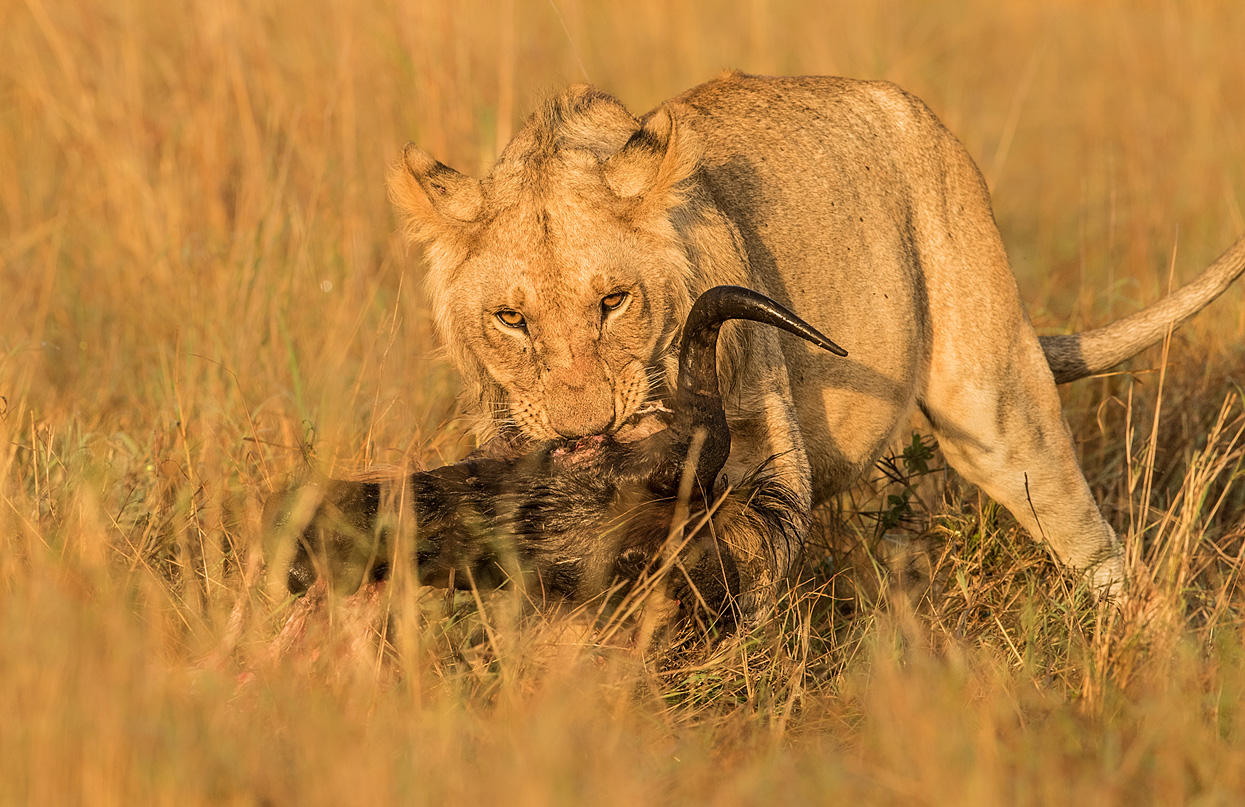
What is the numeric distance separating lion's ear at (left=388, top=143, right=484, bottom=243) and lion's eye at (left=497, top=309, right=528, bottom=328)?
26cm

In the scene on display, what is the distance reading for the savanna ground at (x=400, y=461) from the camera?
231cm

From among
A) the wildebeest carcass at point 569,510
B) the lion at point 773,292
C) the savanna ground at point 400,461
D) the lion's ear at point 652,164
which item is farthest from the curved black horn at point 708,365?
the savanna ground at point 400,461

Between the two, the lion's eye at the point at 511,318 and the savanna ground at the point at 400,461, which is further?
the lion's eye at the point at 511,318

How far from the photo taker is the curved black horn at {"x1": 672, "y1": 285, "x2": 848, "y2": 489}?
2910 mm

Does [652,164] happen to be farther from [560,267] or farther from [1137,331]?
[1137,331]

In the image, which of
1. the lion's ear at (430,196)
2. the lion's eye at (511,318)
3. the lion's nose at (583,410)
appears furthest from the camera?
the lion's ear at (430,196)

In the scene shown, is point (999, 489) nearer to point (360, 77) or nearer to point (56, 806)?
point (56, 806)

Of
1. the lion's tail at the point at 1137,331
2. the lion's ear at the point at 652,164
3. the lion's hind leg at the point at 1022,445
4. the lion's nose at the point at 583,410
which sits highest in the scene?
the lion's ear at the point at 652,164

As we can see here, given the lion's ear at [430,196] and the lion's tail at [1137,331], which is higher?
the lion's ear at [430,196]

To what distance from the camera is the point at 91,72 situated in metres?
5.87

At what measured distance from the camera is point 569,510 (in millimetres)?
2959

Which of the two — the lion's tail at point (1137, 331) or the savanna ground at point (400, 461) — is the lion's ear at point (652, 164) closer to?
the savanna ground at point (400, 461)

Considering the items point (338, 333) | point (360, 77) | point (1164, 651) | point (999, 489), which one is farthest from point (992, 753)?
point (360, 77)

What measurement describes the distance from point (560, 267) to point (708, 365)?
0.42m
